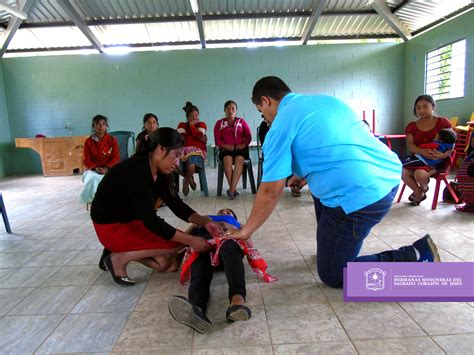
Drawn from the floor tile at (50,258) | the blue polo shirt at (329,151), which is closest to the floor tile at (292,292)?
the blue polo shirt at (329,151)

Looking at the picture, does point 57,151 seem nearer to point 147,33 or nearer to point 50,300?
point 147,33

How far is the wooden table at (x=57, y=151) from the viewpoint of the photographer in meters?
7.34

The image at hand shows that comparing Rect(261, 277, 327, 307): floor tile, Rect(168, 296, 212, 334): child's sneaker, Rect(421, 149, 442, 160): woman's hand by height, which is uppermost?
Rect(421, 149, 442, 160): woman's hand

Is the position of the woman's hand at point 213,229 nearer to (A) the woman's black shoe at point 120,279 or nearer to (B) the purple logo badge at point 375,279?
(A) the woman's black shoe at point 120,279

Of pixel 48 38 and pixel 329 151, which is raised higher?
pixel 48 38

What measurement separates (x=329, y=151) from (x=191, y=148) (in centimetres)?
329

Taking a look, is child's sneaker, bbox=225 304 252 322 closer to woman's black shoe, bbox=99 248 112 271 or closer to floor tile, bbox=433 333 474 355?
floor tile, bbox=433 333 474 355

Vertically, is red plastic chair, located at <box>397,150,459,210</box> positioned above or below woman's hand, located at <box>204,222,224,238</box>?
below

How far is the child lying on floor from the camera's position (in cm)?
145

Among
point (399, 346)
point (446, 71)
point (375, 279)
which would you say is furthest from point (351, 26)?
point (399, 346)

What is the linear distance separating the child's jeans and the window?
564 cm

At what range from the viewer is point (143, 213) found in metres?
1.85

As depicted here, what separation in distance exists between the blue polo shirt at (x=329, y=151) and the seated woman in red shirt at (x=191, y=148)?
10.1 ft

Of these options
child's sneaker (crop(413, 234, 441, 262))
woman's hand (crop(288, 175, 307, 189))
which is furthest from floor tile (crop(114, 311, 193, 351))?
woman's hand (crop(288, 175, 307, 189))
